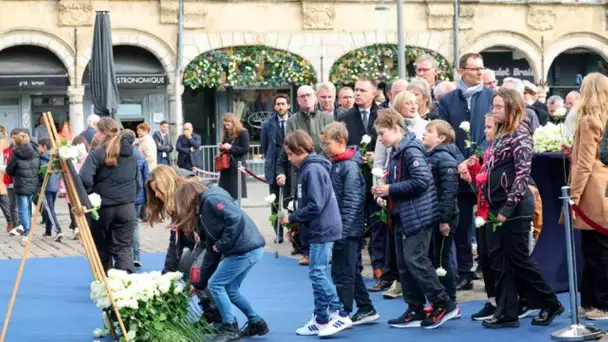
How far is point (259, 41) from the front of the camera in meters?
33.7

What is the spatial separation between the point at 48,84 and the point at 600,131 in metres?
25.1

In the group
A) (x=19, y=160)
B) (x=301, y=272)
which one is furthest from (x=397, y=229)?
(x=19, y=160)

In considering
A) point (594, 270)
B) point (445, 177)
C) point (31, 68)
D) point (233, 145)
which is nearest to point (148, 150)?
point (233, 145)

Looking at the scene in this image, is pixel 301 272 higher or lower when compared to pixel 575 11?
lower

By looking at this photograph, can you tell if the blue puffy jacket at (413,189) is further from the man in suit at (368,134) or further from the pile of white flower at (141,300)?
the man in suit at (368,134)

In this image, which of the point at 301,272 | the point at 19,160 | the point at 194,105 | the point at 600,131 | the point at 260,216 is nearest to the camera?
the point at 600,131

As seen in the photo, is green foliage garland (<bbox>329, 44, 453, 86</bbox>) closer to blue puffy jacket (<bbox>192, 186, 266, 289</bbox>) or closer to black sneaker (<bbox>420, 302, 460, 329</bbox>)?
black sneaker (<bbox>420, 302, 460, 329</bbox>)

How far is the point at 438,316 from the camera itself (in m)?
9.98

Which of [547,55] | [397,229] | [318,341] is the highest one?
[547,55]

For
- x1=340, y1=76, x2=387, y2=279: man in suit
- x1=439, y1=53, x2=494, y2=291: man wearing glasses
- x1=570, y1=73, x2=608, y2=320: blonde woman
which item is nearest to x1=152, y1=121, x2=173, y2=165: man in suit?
x1=340, y1=76, x2=387, y2=279: man in suit

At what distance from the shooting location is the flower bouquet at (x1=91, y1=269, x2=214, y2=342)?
900 centimetres

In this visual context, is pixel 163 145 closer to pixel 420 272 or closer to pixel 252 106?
pixel 252 106

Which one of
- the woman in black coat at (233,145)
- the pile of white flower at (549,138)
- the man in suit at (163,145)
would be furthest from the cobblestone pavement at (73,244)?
the man in suit at (163,145)

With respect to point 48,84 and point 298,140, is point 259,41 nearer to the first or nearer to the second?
point 48,84
